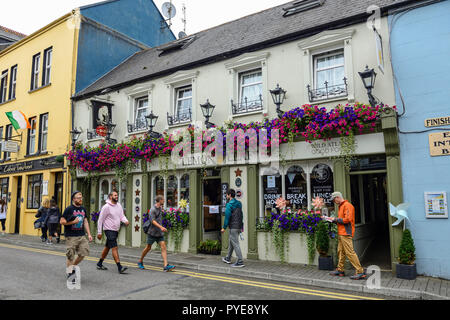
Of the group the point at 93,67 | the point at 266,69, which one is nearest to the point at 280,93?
the point at 266,69

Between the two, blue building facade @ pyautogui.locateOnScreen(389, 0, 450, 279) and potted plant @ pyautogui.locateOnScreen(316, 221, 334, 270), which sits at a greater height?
blue building facade @ pyautogui.locateOnScreen(389, 0, 450, 279)

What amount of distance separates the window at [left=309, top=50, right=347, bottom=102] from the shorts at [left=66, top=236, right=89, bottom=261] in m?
6.70

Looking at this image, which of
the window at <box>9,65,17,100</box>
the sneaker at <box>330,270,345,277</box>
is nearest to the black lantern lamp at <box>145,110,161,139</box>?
the sneaker at <box>330,270,345,277</box>

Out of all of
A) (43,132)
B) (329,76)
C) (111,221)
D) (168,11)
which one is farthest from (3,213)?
(329,76)

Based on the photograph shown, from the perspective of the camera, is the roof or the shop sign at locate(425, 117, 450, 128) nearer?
the shop sign at locate(425, 117, 450, 128)

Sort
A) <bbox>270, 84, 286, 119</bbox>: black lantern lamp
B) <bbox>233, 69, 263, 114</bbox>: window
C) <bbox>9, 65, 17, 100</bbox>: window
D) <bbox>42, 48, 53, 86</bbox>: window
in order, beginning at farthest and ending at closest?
<bbox>9, 65, 17, 100</bbox>: window, <bbox>42, 48, 53, 86</bbox>: window, <bbox>233, 69, 263, 114</bbox>: window, <bbox>270, 84, 286, 119</bbox>: black lantern lamp

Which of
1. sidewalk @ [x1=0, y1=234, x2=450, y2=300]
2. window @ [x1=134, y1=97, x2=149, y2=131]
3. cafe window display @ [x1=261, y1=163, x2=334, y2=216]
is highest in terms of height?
window @ [x1=134, y1=97, x2=149, y2=131]

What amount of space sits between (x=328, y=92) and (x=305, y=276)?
4.79 m

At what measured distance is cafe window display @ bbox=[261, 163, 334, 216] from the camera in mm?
8992

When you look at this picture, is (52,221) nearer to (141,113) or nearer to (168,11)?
(141,113)

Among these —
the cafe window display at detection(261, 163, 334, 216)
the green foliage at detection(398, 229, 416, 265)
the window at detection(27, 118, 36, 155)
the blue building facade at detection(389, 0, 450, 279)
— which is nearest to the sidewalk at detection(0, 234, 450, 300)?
the green foliage at detection(398, 229, 416, 265)

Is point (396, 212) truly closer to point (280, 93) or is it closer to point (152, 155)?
point (280, 93)

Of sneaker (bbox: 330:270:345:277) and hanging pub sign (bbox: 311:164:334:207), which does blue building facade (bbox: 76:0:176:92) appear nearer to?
hanging pub sign (bbox: 311:164:334:207)

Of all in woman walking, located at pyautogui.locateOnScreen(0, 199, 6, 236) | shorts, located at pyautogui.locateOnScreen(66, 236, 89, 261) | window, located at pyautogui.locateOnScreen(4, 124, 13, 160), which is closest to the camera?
shorts, located at pyautogui.locateOnScreen(66, 236, 89, 261)
